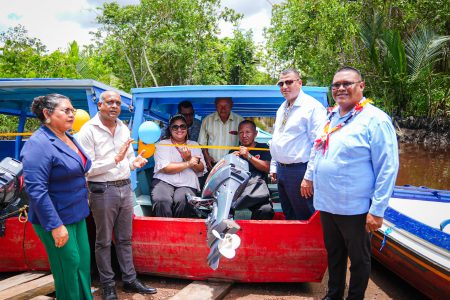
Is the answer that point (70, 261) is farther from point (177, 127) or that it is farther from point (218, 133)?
point (218, 133)

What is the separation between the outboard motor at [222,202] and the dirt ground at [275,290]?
2.90ft

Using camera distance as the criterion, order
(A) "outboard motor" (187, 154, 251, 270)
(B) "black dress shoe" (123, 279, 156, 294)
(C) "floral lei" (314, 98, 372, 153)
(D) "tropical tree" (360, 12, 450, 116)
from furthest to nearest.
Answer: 1. (D) "tropical tree" (360, 12, 450, 116)
2. (B) "black dress shoe" (123, 279, 156, 294)
3. (C) "floral lei" (314, 98, 372, 153)
4. (A) "outboard motor" (187, 154, 251, 270)

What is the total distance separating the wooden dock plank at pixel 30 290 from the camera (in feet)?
10.8

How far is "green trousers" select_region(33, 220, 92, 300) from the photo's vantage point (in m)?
2.55

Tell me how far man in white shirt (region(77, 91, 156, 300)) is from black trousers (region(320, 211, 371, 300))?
1732mm

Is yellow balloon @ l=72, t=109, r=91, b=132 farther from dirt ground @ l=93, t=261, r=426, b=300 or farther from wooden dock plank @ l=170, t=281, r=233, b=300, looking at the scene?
wooden dock plank @ l=170, t=281, r=233, b=300

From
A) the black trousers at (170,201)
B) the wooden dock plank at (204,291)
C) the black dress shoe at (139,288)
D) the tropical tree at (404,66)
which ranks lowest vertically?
the wooden dock plank at (204,291)

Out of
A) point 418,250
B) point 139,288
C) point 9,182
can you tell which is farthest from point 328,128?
point 9,182

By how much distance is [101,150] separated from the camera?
3.18 metres

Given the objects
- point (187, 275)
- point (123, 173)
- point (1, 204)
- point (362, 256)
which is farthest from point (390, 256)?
point (1, 204)

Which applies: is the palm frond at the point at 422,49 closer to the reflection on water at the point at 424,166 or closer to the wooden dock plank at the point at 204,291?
the reflection on water at the point at 424,166

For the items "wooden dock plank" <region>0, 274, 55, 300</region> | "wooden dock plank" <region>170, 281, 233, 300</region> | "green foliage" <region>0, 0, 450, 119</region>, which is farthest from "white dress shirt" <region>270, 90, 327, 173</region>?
"green foliage" <region>0, 0, 450, 119</region>

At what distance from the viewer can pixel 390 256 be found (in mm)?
4070

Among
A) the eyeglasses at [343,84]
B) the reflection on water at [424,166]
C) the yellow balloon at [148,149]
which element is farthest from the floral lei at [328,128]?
the reflection on water at [424,166]
